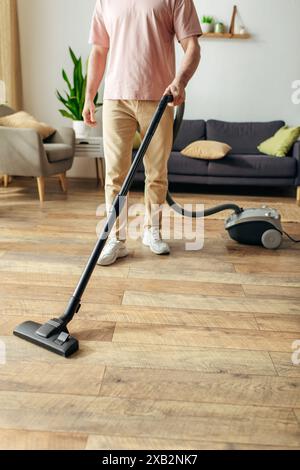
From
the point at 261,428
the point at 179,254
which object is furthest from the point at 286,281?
the point at 261,428

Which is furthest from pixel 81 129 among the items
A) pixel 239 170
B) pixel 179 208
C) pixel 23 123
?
pixel 179 208

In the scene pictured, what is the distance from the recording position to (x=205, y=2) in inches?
163

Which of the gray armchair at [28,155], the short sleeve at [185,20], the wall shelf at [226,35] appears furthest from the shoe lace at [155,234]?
the wall shelf at [226,35]

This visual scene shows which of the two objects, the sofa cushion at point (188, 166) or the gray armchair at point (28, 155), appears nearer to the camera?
the gray armchair at point (28, 155)

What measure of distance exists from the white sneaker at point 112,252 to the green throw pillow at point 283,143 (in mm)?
2165

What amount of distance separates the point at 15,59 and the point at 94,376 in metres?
3.81

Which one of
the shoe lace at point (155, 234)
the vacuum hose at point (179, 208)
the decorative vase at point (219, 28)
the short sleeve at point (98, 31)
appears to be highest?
the decorative vase at point (219, 28)

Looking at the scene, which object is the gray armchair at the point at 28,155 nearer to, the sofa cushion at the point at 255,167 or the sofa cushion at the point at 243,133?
the sofa cushion at the point at 255,167

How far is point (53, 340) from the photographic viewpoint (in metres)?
1.31

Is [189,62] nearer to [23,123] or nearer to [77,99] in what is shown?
[23,123]

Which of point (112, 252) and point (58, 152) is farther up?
point (58, 152)

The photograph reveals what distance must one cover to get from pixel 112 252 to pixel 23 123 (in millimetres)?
1901

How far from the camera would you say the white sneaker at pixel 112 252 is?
2.02 metres
